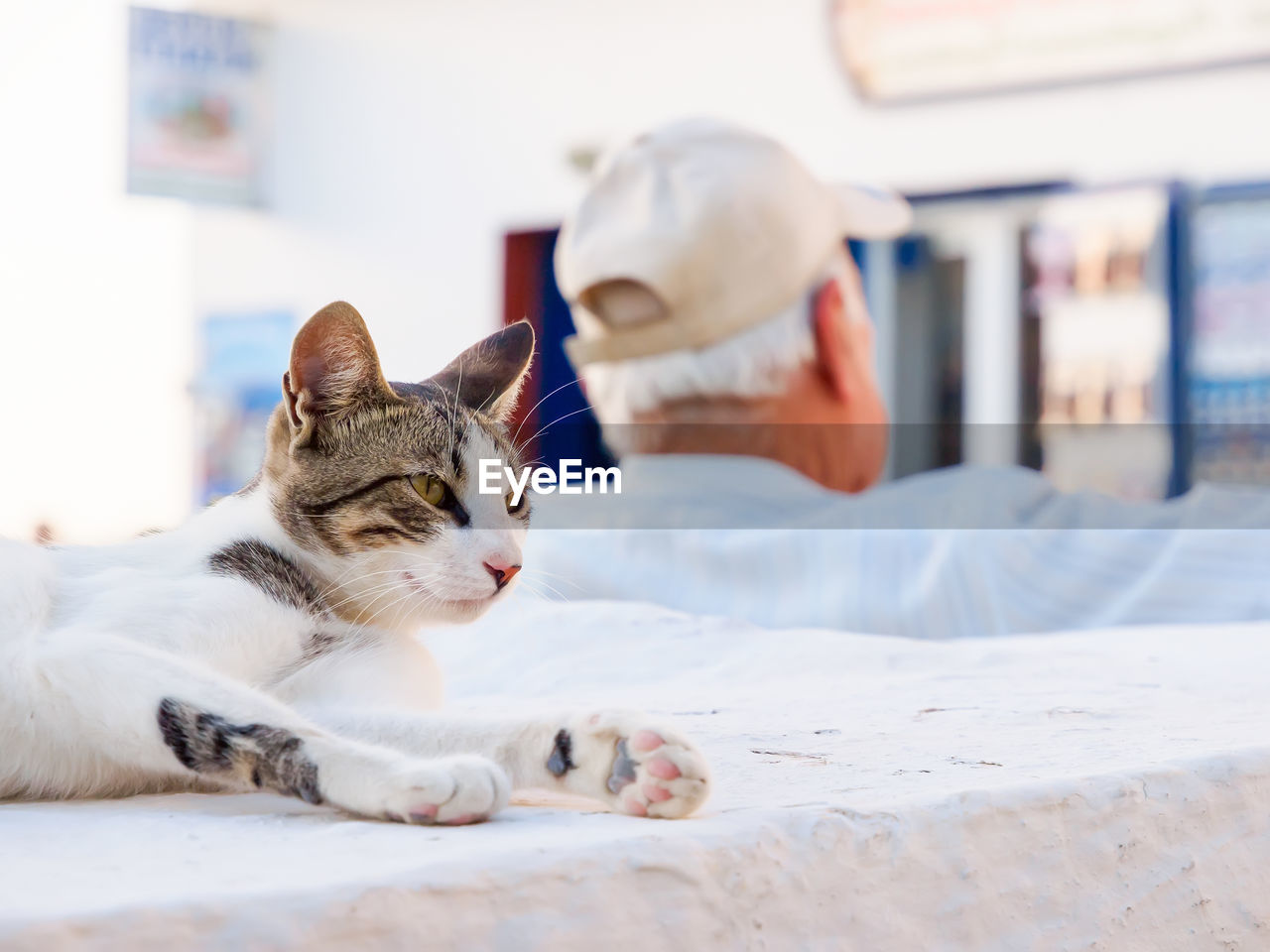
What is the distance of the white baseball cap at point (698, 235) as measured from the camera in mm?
1805

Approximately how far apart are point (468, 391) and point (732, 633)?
466mm

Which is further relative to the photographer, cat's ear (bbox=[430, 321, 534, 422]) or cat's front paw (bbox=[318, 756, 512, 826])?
cat's ear (bbox=[430, 321, 534, 422])

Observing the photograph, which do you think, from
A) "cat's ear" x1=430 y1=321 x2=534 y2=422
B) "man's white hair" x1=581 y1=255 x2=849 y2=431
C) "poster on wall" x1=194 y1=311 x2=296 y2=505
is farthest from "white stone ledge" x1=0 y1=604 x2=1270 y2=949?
"poster on wall" x1=194 y1=311 x2=296 y2=505

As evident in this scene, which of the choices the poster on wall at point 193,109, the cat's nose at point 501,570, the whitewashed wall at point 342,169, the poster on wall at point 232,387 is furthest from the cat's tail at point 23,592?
the poster on wall at point 193,109

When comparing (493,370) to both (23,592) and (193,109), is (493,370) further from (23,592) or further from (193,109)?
(193,109)

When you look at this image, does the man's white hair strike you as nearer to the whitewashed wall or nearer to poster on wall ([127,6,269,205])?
the whitewashed wall

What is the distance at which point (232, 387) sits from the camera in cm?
521

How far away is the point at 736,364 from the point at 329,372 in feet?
3.56

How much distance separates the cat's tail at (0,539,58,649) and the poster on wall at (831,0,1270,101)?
3.49m

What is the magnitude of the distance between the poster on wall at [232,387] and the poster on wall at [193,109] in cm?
53

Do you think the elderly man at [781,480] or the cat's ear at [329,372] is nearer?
the cat's ear at [329,372]

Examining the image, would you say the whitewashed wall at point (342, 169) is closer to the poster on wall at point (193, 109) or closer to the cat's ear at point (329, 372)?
the poster on wall at point (193, 109)

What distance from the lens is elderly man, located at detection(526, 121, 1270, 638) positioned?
1.53 m

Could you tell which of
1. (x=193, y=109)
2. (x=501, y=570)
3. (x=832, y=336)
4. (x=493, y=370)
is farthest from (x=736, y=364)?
(x=193, y=109)
